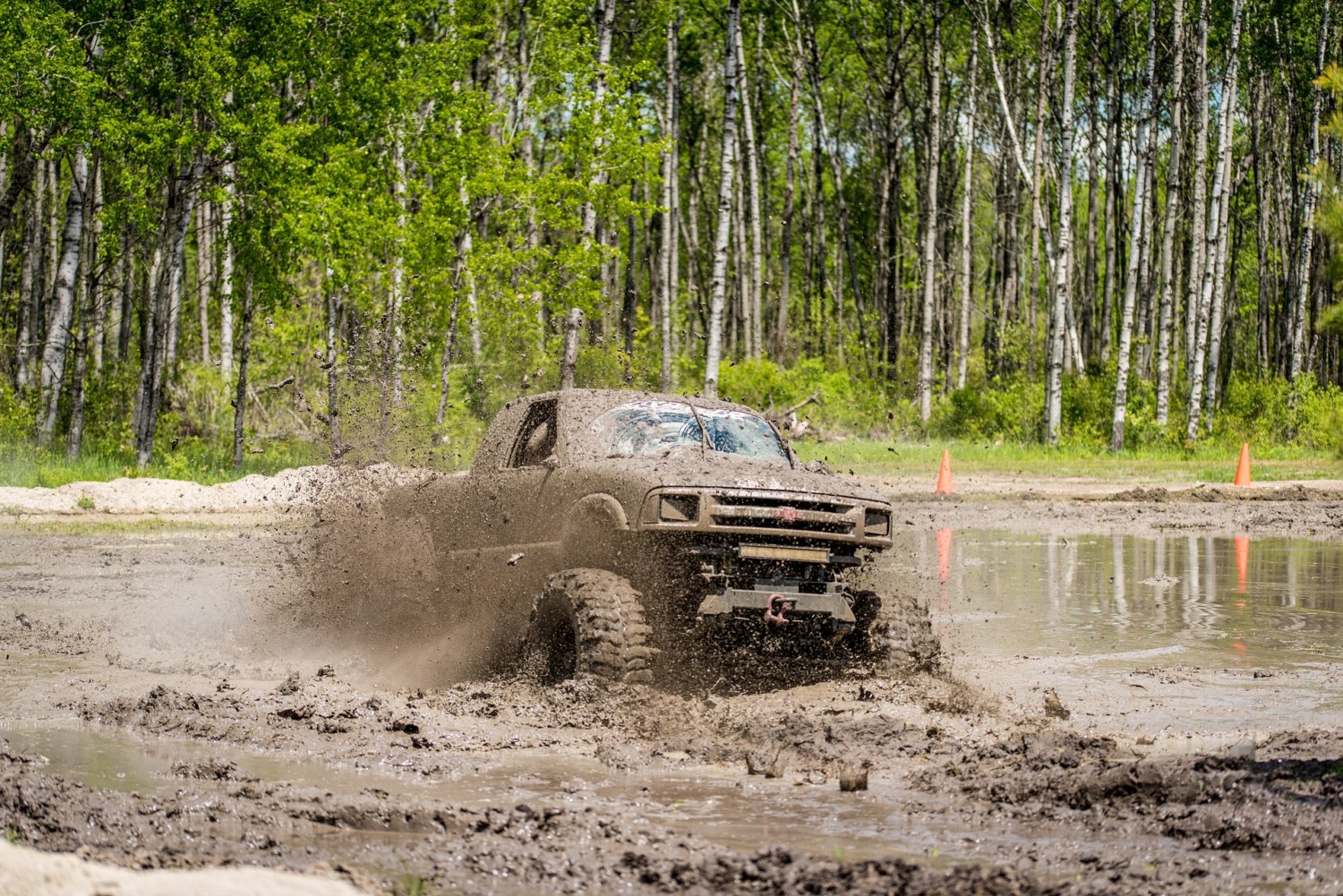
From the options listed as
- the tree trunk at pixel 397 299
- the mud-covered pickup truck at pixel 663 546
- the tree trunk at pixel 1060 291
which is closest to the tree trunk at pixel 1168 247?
the tree trunk at pixel 1060 291

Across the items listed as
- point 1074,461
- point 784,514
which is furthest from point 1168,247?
point 784,514

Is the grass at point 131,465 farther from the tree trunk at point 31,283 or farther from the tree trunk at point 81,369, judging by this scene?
the tree trunk at point 31,283

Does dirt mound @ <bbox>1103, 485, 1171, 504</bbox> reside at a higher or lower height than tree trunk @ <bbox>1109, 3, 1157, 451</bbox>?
lower

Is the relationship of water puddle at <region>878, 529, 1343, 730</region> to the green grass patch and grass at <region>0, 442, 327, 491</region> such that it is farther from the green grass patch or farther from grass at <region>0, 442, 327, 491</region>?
grass at <region>0, 442, 327, 491</region>

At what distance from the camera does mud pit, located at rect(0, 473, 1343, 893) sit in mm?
5324

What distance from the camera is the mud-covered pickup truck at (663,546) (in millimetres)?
8594

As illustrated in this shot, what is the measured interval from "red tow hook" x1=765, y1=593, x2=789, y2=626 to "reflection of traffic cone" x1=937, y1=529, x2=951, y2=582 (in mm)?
7323

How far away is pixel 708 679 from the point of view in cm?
903

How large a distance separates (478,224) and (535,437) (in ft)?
78.1

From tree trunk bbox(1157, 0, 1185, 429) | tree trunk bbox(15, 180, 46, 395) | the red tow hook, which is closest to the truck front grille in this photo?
the red tow hook

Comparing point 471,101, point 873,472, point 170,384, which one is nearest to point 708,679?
point 873,472

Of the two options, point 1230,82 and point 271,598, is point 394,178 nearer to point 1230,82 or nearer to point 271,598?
point 271,598

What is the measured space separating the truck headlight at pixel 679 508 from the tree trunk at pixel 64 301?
22552 mm

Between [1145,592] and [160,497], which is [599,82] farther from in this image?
[1145,592]
